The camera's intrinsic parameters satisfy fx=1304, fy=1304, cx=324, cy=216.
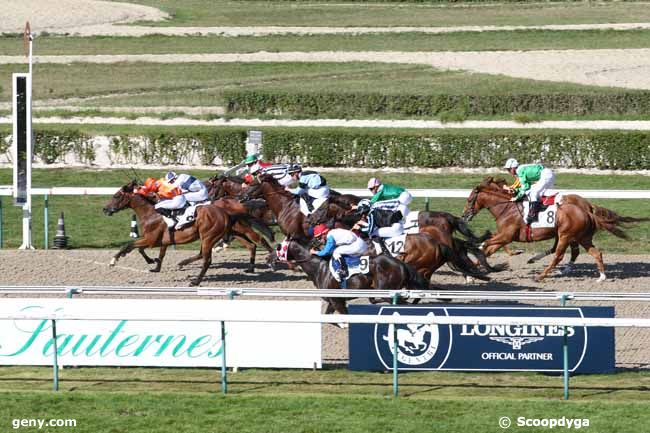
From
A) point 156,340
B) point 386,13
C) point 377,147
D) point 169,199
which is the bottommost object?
point 156,340

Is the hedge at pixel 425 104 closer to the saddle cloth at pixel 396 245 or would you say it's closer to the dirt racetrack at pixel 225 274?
the dirt racetrack at pixel 225 274

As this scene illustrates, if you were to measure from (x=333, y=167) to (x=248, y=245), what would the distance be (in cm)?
922

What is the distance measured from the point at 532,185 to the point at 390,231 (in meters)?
2.84

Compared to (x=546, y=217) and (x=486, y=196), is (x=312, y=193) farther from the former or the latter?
(x=546, y=217)

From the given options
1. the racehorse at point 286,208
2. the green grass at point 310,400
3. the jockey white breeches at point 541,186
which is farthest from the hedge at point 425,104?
the green grass at point 310,400

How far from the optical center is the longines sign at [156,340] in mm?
10914

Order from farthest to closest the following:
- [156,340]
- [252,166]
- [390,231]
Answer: [252,166] → [390,231] → [156,340]

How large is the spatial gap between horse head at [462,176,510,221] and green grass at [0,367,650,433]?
18.5 feet

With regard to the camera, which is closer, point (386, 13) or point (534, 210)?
point (534, 210)

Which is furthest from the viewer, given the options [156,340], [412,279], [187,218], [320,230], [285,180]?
[285,180]

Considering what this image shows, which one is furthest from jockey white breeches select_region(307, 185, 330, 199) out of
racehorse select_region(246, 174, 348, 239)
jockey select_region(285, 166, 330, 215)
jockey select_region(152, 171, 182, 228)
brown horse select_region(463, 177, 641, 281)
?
brown horse select_region(463, 177, 641, 281)

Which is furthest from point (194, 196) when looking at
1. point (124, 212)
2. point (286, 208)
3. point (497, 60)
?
point (497, 60)

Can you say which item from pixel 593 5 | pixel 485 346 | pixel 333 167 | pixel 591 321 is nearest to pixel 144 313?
pixel 485 346

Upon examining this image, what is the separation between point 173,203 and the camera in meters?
15.8
